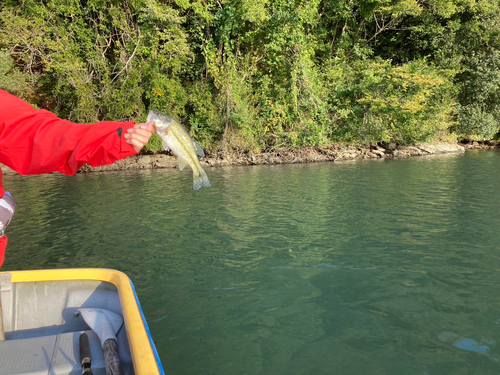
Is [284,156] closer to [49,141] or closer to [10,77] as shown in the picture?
[10,77]

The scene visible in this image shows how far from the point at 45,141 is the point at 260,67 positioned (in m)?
25.0

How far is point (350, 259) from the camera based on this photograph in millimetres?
6129

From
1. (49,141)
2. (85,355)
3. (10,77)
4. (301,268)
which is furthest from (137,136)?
(10,77)

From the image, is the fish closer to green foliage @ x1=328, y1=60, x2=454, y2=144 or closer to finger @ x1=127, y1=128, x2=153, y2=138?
finger @ x1=127, y1=128, x2=153, y2=138

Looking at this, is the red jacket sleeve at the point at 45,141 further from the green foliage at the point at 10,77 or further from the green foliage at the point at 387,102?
the green foliage at the point at 387,102

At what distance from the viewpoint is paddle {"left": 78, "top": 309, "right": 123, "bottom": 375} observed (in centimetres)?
242

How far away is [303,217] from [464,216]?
3369mm

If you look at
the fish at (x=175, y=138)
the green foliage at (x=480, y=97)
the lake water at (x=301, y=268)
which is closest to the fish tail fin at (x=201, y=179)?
the fish at (x=175, y=138)

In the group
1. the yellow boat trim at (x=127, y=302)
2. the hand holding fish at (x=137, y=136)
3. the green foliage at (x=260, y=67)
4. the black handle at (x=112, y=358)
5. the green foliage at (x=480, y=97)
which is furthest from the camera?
the green foliage at (x=480, y=97)

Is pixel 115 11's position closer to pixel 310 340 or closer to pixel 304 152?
→ pixel 304 152

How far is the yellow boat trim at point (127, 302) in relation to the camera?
81.2 inches

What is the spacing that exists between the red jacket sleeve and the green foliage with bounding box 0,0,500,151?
21.0 metres

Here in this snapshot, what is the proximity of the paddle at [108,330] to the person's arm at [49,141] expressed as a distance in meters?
1.32


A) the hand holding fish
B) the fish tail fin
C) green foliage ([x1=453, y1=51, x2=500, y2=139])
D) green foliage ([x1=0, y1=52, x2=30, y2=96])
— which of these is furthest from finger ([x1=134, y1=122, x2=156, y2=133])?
green foliage ([x1=453, y1=51, x2=500, y2=139])
